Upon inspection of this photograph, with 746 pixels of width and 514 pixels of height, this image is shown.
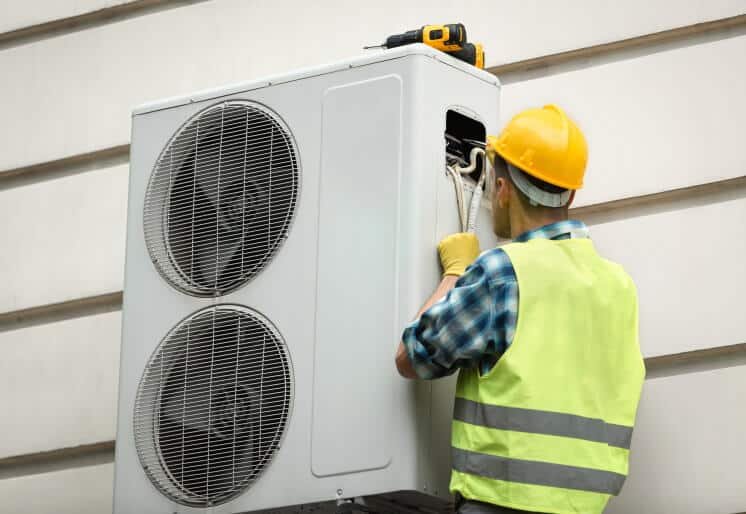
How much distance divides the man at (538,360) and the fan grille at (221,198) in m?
0.52

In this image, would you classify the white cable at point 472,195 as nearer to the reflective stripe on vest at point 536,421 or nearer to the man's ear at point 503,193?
the man's ear at point 503,193

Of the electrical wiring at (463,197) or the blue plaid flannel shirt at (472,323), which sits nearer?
the blue plaid flannel shirt at (472,323)

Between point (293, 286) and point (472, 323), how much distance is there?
54 centimetres

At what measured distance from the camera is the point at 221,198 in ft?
12.5

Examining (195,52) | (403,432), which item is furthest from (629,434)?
(195,52)

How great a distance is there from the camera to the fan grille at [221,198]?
147 inches

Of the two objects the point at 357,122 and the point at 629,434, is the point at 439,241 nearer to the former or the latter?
the point at 357,122

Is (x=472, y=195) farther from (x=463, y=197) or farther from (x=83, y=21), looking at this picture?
(x=83, y=21)

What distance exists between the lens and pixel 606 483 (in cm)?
332

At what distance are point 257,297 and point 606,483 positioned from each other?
3.19 ft

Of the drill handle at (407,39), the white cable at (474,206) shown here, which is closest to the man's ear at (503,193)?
the white cable at (474,206)

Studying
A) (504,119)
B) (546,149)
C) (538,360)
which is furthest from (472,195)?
(504,119)

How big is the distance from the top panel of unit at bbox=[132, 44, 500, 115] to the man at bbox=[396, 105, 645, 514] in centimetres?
33

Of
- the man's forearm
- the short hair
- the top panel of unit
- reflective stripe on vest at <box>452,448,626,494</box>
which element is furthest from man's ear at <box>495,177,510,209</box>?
reflective stripe on vest at <box>452,448,626,494</box>
